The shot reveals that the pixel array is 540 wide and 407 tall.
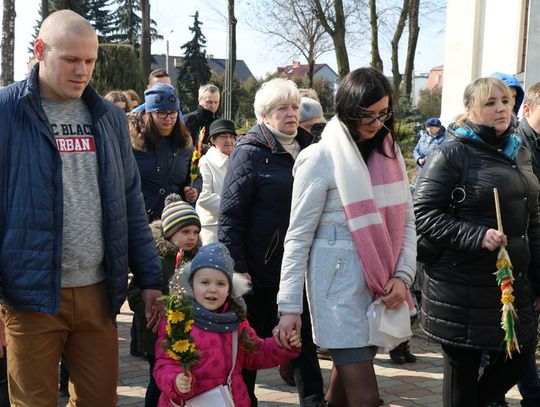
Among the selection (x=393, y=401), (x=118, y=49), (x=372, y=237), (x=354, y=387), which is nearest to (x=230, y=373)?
(x=354, y=387)

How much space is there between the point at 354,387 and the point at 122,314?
5.11m

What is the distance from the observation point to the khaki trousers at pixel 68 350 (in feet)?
10.6

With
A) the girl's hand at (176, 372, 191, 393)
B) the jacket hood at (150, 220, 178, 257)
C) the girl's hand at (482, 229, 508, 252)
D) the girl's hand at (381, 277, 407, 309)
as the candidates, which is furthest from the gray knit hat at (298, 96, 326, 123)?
the girl's hand at (176, 372, 191, 393)

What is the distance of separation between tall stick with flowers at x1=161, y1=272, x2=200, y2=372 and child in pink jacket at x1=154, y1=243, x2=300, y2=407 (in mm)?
140

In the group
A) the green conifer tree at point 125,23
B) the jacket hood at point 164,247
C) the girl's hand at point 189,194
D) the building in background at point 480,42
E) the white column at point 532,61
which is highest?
the green conifer tree at point 125,23

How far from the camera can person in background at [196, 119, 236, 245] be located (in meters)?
6.31

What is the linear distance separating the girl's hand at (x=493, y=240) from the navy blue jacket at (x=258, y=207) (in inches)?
47.5

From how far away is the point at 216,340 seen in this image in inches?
143

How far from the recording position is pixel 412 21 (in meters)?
31.1

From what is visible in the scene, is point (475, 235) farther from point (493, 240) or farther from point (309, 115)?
point (309, 115)

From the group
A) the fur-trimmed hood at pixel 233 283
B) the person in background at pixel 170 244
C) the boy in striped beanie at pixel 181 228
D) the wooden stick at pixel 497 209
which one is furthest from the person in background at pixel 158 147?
the wooden stick at pixel 497 209

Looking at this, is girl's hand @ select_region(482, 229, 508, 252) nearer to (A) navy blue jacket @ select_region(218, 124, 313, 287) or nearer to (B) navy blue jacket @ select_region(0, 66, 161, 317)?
(A) navy blue jacket @ select_region(218, 124, 313, 287)

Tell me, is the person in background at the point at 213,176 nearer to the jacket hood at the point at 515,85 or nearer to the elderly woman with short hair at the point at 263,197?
the elderly woman with short hair at the point at 263,197

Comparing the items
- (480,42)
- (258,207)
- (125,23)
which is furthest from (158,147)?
(125,23)
